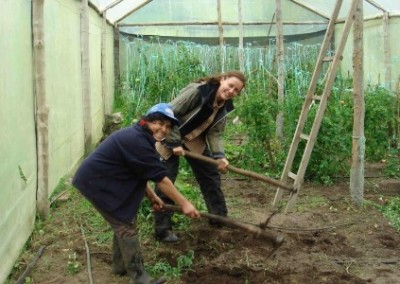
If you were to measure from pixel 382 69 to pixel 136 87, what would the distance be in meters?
5.95

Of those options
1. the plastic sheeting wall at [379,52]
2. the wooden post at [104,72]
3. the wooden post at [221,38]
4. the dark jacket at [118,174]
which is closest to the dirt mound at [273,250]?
the dark jacket at [118,174]

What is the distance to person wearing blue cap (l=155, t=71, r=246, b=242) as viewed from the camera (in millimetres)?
4820

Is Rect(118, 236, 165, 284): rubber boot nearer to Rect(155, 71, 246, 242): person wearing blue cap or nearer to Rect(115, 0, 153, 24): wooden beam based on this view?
Rect(155, 71, 246, 242): person wearing blue cap

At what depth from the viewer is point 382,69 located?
12688 mm

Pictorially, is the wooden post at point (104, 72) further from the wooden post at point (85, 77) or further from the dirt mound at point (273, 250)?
the dirt mound at point (273, 250)

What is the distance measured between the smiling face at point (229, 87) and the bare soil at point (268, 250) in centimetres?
119

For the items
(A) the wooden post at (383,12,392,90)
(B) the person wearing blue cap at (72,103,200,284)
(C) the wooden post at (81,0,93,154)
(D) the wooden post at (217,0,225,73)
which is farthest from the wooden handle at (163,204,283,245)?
(D) the wooden post at (217,0,225,73)

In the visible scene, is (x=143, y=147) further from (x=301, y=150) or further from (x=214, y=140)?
(x=301, y=150)

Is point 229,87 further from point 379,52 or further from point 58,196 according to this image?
point 379,52

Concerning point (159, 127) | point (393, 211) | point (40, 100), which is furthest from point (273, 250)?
point (40, 100)

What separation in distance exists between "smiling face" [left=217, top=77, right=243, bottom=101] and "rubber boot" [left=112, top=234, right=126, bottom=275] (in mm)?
1620

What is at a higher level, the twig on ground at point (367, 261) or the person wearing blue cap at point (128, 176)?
the person wearing blue cap at point (128, 176)

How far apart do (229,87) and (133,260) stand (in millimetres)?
1794

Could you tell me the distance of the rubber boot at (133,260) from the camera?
3.87m
